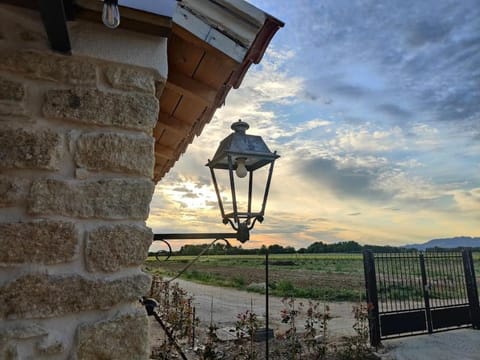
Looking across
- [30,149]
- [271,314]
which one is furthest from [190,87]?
[271,314]

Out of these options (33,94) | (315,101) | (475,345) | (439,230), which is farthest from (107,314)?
(439,230)

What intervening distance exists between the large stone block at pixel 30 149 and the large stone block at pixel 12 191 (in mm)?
47

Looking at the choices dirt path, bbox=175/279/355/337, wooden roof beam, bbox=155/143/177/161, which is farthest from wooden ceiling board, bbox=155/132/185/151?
dirt path, bbox=175/279/355/337

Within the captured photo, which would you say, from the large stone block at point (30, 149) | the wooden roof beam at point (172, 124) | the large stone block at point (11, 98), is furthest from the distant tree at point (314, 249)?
the large stone block at point (11, 98)

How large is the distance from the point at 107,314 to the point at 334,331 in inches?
265

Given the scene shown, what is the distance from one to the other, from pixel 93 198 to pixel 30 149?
262 mm

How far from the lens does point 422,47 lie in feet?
16.5

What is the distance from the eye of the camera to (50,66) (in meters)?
1.17

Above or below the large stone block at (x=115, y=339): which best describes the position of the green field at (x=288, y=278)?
below

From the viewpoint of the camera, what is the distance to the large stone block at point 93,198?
1.08 m

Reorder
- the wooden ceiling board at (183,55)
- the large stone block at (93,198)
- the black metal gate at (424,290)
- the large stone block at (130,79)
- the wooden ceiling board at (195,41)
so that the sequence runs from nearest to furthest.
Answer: the large stone block at (93,198), the large stone block at (130,79), the wooden ceiling board at (195,41), the wooden ceiling board at (183,55), the black metal gate at (424,290)

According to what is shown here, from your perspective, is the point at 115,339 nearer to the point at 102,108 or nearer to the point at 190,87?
the point at 102,108

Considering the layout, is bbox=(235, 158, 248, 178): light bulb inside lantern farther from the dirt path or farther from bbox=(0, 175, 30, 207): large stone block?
the dirt path

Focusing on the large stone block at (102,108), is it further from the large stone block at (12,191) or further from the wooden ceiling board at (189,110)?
the wooden ceiling board at (189,110)
